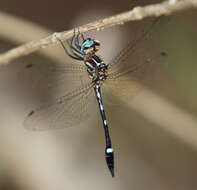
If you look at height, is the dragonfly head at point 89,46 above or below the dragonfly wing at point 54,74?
above

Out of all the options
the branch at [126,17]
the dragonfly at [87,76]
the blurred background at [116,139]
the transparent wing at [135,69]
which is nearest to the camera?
the branch at [126,17]

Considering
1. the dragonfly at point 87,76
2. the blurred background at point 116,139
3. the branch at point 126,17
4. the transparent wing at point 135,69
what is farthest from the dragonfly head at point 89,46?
the blurred background at point 116,139

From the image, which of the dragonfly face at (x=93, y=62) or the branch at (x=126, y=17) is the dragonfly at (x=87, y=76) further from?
the branch at (x=126, y=17)

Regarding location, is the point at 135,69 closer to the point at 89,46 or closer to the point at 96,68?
the point at 96,68

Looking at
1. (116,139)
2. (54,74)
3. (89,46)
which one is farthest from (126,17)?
(116,139)

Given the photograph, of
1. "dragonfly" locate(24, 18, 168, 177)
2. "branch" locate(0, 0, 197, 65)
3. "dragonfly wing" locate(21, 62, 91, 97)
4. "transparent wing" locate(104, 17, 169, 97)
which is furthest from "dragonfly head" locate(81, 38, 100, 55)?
"branch" locate(0, 0, 197, 65)

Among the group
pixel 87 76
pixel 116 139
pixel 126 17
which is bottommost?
pixel 126 17

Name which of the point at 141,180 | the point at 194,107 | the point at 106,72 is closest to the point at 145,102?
the point at 106,72
